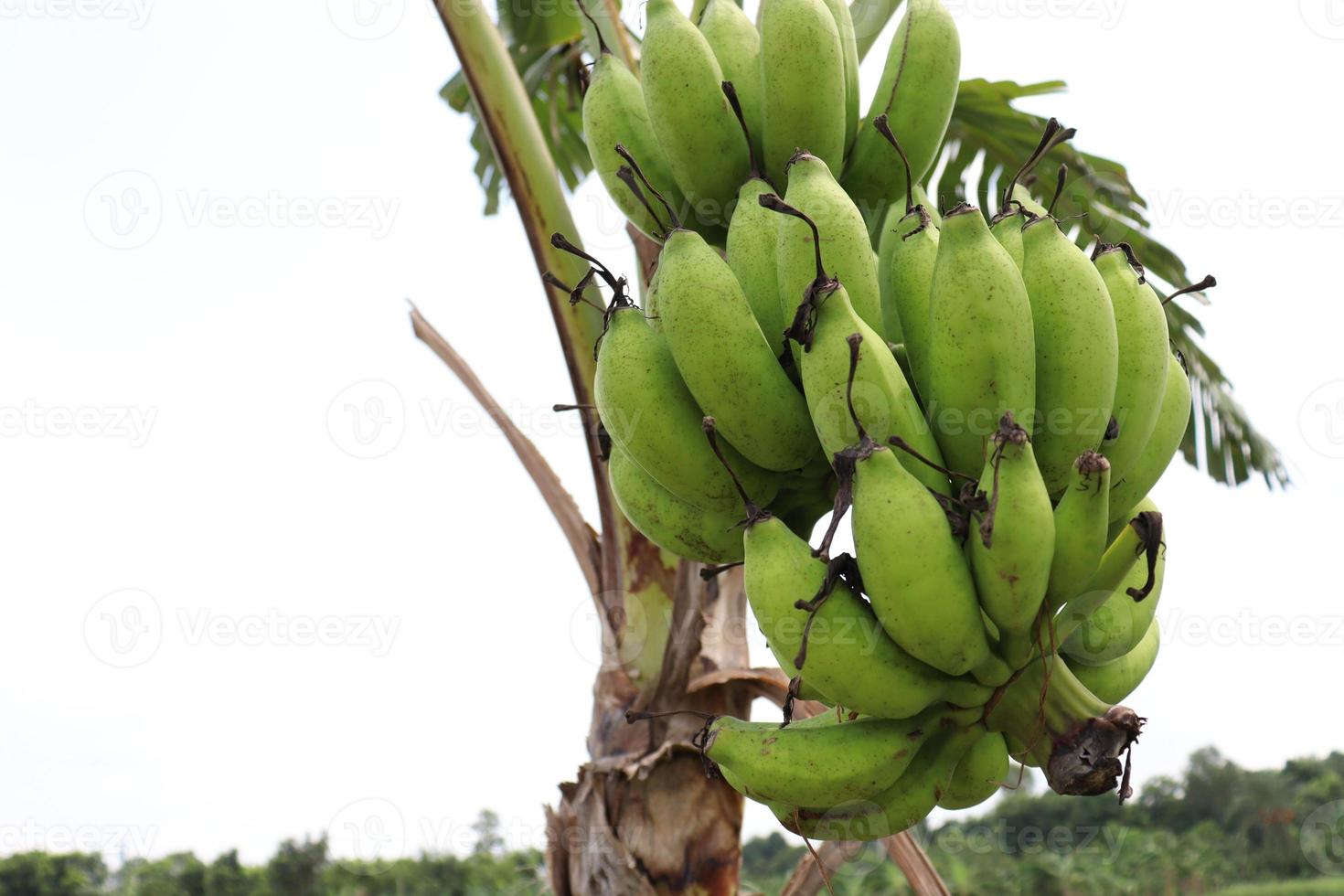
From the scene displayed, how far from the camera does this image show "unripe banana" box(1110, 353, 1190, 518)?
1.17 m

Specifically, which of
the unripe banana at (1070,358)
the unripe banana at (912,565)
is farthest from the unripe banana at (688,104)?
the unripe banana at (912,565)

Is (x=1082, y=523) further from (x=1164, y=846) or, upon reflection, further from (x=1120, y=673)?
(x=1164, y=846)

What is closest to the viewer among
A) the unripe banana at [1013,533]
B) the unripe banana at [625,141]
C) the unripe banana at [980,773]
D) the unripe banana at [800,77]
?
the unripe banana at [1013,533]

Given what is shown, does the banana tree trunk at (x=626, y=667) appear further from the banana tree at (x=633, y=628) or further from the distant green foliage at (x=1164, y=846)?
the distant green foliage at (x=1164, y=846)

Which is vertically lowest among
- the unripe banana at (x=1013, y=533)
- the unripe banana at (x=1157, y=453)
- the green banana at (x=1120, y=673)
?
the green banana at (x=1120, y=673)

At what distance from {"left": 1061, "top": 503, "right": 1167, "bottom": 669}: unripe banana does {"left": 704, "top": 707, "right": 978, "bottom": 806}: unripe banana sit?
0.63 ft

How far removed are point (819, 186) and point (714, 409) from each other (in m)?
0.32

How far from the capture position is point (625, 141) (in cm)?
152

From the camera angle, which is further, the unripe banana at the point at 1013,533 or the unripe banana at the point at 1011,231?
the unripe banana at the point at 1011,231

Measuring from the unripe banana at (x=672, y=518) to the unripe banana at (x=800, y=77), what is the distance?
1.70 ft

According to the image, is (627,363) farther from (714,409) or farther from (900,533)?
(900,533)

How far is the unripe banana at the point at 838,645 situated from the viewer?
39.3 inches

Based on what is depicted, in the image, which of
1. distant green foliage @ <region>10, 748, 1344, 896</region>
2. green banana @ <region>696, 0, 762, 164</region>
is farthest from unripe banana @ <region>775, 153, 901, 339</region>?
distant green foliage @ <region>10, 748, 1344, 896</region>

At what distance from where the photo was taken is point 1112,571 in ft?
3.59
